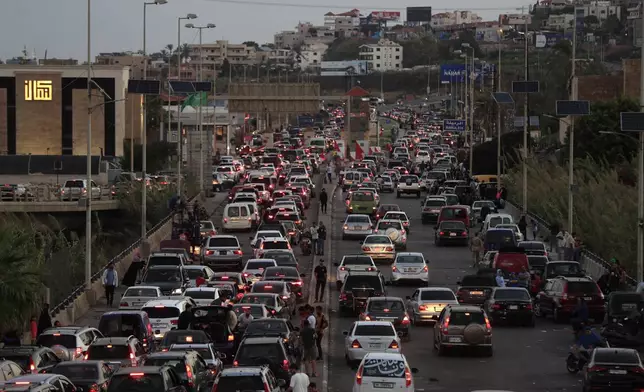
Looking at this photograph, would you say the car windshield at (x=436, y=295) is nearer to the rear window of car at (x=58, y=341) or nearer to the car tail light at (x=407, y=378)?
the rear window of car at (x=58, y=341)

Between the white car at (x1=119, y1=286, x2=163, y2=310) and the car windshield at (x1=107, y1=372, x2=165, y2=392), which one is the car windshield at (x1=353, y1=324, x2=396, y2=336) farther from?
the car windshield at (x1=107, y1=372, x2=165, y2=392)

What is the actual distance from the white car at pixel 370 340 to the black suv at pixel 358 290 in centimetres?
873

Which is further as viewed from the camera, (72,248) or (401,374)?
(72,248)

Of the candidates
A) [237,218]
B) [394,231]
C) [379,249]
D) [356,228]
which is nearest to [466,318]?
[379,249]

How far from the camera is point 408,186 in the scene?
299ft

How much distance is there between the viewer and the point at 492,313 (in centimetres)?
4138

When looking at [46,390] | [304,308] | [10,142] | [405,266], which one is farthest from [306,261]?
[10,142]

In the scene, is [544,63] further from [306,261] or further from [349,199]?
[306,261]

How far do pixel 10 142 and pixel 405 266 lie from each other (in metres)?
73.3

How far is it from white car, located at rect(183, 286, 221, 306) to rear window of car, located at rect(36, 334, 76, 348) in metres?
9.42

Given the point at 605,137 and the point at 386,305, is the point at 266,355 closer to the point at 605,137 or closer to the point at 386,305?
the point at 386,305

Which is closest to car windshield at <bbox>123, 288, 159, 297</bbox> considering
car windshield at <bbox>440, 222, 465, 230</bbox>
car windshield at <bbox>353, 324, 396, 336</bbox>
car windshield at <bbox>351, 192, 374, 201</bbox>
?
car windshield at <bbox>353, 324, 396, 336</bbox>

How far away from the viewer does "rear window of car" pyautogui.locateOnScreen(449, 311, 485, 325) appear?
35.5 meters

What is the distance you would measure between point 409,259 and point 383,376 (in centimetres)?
2326
